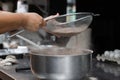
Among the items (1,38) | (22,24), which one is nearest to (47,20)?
(22,24)

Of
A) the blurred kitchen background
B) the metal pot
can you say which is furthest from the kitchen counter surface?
the blurred kitchen background

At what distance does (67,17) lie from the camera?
1.58m

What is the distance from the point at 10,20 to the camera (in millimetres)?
1270

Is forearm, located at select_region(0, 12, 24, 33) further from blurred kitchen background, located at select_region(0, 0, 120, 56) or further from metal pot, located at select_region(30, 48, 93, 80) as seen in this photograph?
blurred kitchen background, located at select_region(0, 0, 120, 56)

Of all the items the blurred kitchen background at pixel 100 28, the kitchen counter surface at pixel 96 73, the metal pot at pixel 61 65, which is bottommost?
the kitchen counter surface at pixel 96 73

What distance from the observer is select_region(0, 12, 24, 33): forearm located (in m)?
1.26

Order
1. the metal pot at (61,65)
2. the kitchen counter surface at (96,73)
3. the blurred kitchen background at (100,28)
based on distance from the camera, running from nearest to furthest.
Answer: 1. the metal pot at (61,65)
2. the kitchen counter surface at (96,73)
3. the blurred kitchen background at (100,28)

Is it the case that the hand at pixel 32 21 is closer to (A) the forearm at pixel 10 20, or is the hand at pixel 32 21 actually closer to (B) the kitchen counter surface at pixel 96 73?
(A) the forearm at pixel 10 20

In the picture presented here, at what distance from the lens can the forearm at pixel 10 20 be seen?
126 cm

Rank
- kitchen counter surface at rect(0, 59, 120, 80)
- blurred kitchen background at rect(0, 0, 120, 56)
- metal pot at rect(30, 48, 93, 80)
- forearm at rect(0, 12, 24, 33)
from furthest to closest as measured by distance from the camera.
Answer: blurred kitchen background at rect(0, 0, 120, 56) < kitchen counter surface at rect(0, 59, 120, 80) < forearm at rect(0, 12, 24, 33) < metal pot at rect(30, 48, 93, 80)

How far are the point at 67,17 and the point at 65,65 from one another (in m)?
0.49

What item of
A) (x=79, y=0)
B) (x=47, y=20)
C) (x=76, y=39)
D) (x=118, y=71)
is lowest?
(x=118, y=71)

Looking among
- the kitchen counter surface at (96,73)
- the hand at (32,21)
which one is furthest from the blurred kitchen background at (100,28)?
the hand at (32,21)

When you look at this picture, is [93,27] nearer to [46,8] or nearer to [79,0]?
[79,0]
